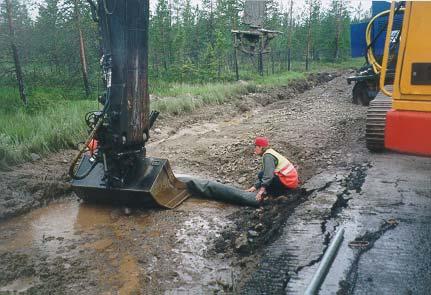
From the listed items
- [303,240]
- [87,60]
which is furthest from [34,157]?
[87,60]

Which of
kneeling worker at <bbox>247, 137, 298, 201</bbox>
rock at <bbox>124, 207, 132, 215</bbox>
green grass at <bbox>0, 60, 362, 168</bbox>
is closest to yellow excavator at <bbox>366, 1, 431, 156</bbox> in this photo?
kneeling worker at <bbox>247, 137, 298, 201</bbox>

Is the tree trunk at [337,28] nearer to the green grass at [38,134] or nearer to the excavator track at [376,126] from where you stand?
the green grass at [38,134]

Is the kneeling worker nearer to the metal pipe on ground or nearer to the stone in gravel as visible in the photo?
the stone in gravel

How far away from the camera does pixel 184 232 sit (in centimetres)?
514

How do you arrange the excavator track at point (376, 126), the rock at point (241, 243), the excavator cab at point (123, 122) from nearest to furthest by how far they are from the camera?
the rock at point (241, 243) → the excavator cab at point (123, 122) → the excavator track at point (376, 126)

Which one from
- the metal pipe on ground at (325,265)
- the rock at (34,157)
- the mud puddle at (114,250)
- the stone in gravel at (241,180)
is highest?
the metal pipe on ground at (325,265)

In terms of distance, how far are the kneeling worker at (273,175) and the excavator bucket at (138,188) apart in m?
1.25

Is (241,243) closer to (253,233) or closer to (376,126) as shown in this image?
(253,233)

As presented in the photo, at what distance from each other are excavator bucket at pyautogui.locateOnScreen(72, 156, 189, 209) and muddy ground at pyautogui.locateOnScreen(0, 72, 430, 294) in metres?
0.16

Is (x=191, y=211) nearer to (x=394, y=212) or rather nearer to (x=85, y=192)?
(x=85, y=192)

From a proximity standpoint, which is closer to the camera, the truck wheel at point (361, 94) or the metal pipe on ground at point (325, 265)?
the metal pipe on ground at point (325, 265)

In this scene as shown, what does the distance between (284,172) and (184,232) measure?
1729 millimetres

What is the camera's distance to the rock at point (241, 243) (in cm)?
452

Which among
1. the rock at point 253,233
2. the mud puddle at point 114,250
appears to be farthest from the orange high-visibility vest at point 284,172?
the rock at point 253,233
